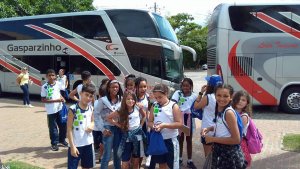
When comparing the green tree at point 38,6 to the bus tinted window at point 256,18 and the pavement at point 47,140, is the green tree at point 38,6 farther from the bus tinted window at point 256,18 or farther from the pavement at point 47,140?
the bus tinted window at point 256,18

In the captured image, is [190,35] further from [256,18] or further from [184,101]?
[184,101]

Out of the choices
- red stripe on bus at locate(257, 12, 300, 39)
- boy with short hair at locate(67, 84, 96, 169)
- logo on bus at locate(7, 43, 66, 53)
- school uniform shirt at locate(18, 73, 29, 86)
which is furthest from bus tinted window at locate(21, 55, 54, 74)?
boy with short hair at locate(67, 84, 96, 169)

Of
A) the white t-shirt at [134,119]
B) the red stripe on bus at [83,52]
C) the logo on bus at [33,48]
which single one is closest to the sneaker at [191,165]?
the white t-shirt at [134,119]

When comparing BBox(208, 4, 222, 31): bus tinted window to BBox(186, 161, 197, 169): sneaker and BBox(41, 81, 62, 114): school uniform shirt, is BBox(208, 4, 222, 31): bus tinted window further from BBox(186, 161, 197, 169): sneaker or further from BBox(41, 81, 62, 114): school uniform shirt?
BBox(186, 161, 197, 169): sneaker

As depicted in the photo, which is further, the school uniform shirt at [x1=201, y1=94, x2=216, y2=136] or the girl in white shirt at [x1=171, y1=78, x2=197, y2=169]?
the girl in white shirt at [x1=171, y1=78, x2=197, y2=169]

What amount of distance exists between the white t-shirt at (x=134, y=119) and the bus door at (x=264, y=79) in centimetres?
798

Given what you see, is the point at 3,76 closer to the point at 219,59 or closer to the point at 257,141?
the point at 219,59

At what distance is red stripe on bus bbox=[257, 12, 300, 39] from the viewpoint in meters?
12.1

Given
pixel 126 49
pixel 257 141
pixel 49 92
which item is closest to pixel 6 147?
pixel 49 92

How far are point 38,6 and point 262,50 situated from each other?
→ 16.1 meters

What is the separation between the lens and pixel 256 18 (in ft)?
40.3

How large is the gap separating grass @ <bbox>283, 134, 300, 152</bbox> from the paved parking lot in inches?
6.0

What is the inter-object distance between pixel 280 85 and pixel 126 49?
5.62m

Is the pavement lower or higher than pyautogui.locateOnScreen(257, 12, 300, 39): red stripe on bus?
lower
